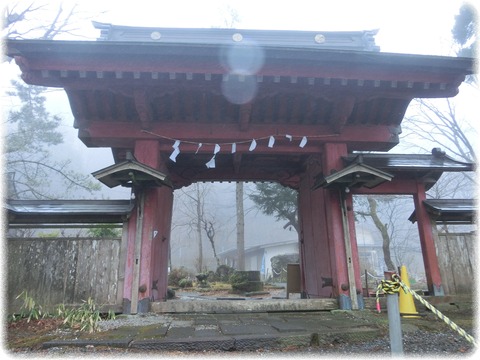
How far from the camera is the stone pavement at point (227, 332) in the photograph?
10.9 feet

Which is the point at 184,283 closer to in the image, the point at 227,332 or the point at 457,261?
the point at 457,261

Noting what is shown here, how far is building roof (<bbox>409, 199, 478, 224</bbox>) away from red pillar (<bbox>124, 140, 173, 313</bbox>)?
18.1 ft

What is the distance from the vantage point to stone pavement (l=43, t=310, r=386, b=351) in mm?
3316

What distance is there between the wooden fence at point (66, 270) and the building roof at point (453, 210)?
19.9ft

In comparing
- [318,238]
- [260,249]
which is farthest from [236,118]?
[260,249]

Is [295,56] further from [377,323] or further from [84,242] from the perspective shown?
[84,242]

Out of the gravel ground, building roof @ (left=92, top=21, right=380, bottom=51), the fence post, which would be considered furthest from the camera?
building roof @ (left=92, top=21, right=380, bottom=51)

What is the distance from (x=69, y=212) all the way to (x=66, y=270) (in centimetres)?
100

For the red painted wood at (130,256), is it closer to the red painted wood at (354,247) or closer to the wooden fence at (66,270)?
the wooden fence at (66,270)

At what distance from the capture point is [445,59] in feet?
17.7

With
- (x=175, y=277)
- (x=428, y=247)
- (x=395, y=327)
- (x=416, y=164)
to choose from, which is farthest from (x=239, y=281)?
(x=395, y=327)

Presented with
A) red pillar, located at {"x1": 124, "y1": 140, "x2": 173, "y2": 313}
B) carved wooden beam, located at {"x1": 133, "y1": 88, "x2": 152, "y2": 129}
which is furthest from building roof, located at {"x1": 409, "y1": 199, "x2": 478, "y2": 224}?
carved wooden beam, located at {"x1": 133, "y1": 88, "x2": 152, "y2": 129}

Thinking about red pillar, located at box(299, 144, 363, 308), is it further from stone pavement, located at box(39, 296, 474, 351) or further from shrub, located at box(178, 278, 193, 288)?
shrub, located at box(178, 278, 193, 288)

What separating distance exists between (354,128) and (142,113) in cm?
432
